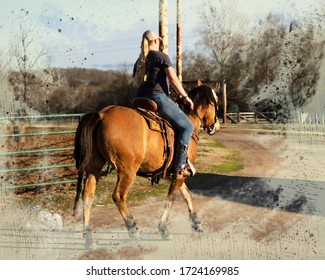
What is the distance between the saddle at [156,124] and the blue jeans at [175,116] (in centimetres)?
8

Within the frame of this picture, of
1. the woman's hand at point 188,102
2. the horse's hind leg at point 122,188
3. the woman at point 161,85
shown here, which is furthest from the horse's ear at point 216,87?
the horse's hind leg at point 122,188

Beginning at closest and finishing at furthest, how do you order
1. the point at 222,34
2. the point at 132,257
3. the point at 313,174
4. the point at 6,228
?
1. the point at 132,257
2. the point at 6,228
3. the point at 313,174
4. the point at 222,34

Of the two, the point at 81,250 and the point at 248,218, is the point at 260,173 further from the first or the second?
the point at 81,250

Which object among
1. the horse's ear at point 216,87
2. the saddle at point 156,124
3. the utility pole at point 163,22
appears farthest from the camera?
the utility pole at point 163,22

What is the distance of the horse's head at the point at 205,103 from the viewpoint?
698cm

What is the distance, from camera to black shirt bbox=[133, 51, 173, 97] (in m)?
6.14

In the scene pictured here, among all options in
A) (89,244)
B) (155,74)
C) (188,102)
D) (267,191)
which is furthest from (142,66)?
(267,191)

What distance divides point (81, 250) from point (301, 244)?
311 centimetres

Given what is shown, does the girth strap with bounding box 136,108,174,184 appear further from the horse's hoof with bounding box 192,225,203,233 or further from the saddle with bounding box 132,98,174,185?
the horse's hoof with bounding box 192,225,203,233

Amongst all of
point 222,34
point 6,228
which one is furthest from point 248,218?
point 222,34

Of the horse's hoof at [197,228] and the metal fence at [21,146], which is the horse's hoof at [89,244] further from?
the metal fence at [21,146]

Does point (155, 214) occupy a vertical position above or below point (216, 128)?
below

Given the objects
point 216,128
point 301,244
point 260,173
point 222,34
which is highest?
point 222,34

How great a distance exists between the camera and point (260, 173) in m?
11.9
